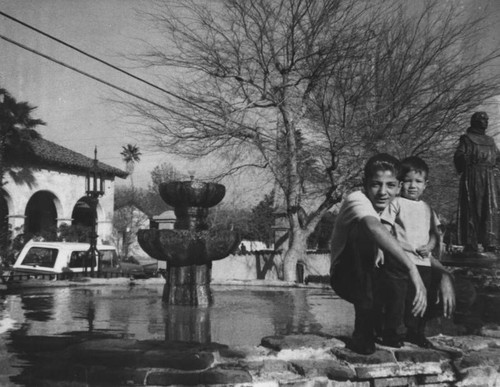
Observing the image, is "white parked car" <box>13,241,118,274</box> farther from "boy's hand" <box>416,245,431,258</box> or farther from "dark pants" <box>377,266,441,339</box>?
"boy's hand" <box>416,245,431,258</box>

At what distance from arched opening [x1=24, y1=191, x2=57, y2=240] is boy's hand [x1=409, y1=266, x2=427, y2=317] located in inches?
1067

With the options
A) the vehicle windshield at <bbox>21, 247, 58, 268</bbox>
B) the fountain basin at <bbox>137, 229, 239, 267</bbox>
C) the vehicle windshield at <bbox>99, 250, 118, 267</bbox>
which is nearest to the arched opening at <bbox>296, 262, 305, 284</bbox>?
the vehicle windshield at <bbox>99, 250, 118, 267</bbox>

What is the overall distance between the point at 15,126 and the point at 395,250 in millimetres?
23097

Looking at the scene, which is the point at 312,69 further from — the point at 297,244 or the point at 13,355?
the point at 13,355

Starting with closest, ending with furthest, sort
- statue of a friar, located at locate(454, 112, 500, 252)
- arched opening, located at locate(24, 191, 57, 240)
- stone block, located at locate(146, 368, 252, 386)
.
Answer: stone block, located at locate(146, 368, 252, 386), statue of a friar, located at locate(454, 112, 500, 252), arched opening, located at locate(24, 191, 57, 240)

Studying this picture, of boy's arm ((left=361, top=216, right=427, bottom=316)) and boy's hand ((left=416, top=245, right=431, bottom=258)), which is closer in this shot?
boy's arm ((left=361, top=216, right=427, bottom=316))

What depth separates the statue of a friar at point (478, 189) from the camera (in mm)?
5316

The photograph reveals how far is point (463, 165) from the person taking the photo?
5.39 meters

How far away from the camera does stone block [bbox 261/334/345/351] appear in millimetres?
3064

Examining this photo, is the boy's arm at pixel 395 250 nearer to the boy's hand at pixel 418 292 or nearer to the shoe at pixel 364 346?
the boy's hand at pixel 418 292

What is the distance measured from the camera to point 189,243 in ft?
22.2

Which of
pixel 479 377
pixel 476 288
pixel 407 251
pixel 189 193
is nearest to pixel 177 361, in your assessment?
pixel 407 251

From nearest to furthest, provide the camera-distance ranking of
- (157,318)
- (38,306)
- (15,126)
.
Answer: (157,318), (38,306), (15,126)

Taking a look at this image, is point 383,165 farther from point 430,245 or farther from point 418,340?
point 418,340
